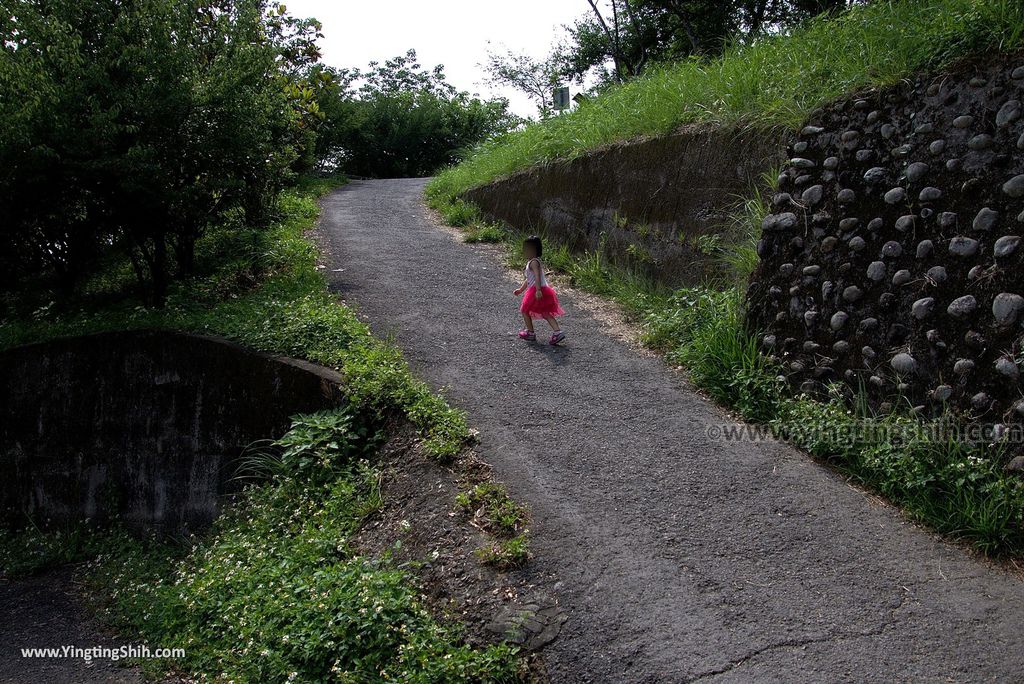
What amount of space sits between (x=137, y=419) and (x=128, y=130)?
2.66m

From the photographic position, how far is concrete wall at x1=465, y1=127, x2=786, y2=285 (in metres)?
6.86

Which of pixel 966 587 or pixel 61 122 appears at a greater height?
pixel 61 122

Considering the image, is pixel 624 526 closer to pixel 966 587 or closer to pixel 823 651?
pixel 823 651

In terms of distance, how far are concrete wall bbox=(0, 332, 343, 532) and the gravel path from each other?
1381 mm

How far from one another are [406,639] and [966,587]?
2.68 m

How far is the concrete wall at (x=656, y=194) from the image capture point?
6.86 meters

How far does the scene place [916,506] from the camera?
4137mm

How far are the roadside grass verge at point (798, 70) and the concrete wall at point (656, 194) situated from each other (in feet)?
0.73

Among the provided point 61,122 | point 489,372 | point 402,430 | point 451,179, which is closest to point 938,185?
point 489,372

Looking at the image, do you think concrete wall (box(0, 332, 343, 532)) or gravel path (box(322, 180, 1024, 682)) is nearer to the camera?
gravel path (box(322, 180, 1024, 682))

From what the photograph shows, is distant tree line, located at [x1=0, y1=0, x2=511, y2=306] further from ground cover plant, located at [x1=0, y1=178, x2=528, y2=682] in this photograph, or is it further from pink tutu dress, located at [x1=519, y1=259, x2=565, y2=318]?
pink tutu dress, located at [x1=519, y1=259, x2=565, y2=318]

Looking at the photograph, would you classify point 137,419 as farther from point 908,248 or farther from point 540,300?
point 908,248

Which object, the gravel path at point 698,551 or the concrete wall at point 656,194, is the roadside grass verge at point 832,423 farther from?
the concrete wall at point 656,194

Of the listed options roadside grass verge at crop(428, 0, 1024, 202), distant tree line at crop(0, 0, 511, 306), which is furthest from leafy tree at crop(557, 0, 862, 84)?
distant tree line at crop(0, 0, 511, 306)
